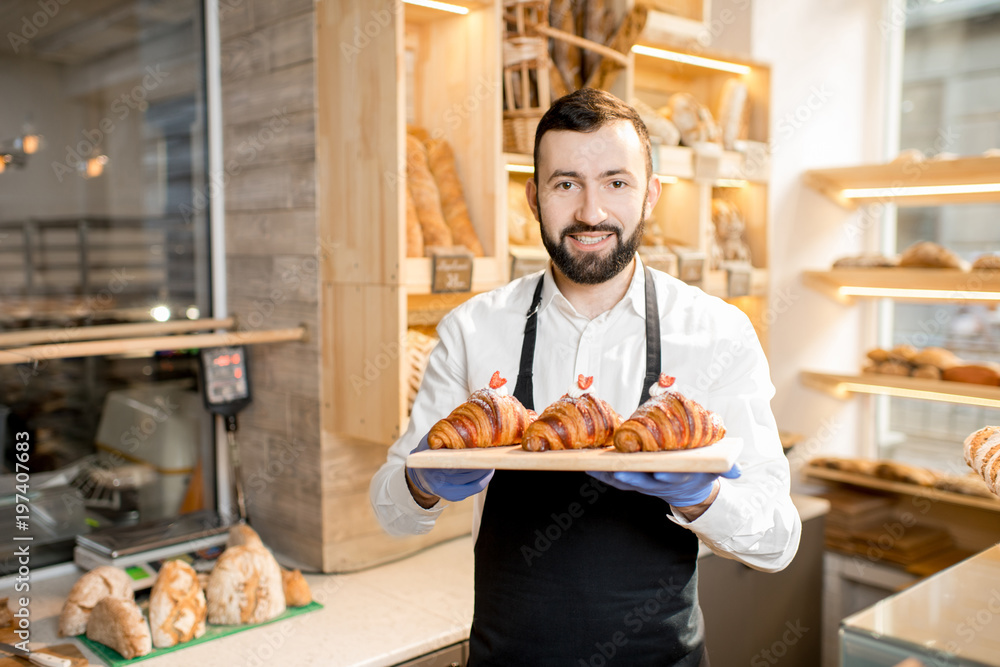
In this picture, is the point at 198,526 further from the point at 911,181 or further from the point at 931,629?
the point at 911,181

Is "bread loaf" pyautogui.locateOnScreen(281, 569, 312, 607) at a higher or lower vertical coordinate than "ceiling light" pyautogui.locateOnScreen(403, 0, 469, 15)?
lower

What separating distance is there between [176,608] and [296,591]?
27 cm

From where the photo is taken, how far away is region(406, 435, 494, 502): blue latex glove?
1207 millimetres

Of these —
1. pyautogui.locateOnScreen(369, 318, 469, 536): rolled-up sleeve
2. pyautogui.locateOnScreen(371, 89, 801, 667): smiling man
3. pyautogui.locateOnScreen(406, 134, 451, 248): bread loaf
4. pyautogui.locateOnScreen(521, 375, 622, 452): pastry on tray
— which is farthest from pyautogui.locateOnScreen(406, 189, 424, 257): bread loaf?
pyautogui.locateOnScreen(521, 375, 622, 452): pastry on tray

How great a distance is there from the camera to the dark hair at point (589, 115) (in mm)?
1358

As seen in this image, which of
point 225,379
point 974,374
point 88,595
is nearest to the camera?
point 88,595

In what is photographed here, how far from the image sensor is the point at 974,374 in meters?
2.99

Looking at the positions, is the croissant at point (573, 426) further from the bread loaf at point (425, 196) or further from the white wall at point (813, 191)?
the white wall at point (813, 191)

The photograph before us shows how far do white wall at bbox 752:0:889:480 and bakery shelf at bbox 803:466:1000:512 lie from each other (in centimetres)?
25

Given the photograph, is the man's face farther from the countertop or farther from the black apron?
the countertop

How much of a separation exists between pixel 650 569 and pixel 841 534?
2.15 m

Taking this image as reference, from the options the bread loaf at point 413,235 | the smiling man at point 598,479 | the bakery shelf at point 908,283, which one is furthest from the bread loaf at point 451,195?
the bakery shelf at point 908,283

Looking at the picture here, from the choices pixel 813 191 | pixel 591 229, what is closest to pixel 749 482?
pixel 591 229

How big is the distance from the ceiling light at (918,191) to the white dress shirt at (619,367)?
210cm
